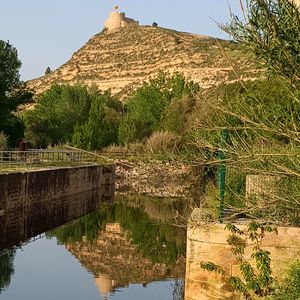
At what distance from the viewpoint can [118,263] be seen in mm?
22438

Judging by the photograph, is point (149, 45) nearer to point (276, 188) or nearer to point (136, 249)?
point (136, 249)

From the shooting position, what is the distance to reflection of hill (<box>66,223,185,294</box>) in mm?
20288

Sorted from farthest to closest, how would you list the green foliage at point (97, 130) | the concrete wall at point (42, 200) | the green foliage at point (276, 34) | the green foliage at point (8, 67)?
1. the green foliage at point (97, 130)
2. the green foliage at point (8, 67)
3. the concrete wall at point (42, 200)
4. the green foliage at point (276, 34)

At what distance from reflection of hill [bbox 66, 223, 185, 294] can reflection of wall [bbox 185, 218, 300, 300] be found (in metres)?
6.13

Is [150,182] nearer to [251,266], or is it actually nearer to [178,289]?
[178,289]

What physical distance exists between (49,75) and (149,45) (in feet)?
101

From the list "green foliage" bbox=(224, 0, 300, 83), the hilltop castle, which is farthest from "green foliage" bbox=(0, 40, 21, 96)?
the hilltop castle

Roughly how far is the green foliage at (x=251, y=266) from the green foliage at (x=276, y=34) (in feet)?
15.6

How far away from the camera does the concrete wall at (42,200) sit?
81.8ft

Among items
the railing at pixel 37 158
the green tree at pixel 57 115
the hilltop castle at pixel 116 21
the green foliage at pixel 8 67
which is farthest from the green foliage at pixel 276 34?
the hilltop castle at pixel 116 21

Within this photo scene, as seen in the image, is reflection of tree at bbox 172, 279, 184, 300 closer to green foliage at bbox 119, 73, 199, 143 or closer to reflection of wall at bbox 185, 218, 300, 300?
reflection of wall at bbox 185, 218, 300, 300

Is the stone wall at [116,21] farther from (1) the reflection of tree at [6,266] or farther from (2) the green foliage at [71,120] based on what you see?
(1) the reflection of tree at [6,266]

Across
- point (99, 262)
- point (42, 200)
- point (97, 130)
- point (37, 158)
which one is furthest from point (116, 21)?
point (99, 262)

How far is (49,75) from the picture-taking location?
516ft
